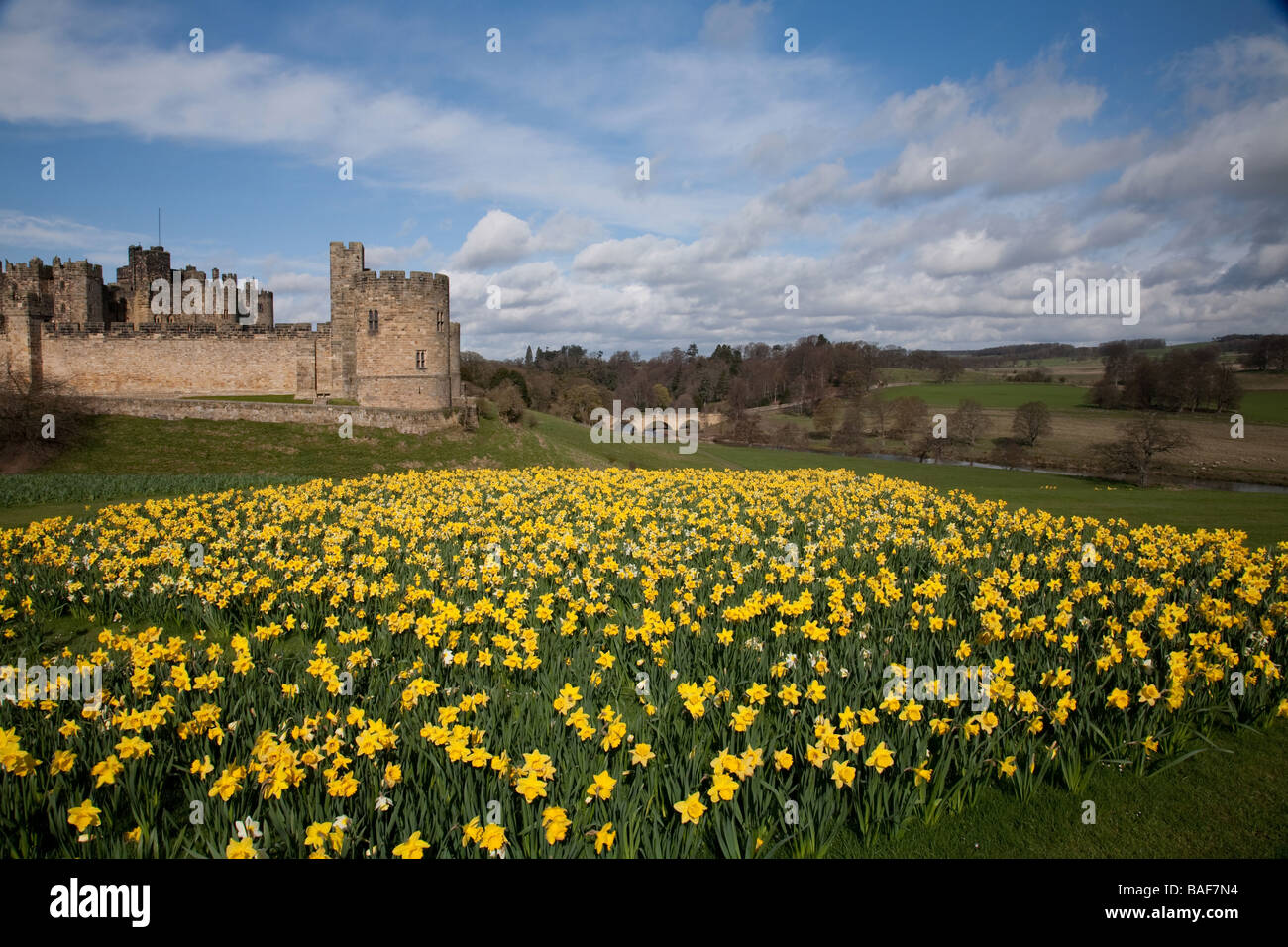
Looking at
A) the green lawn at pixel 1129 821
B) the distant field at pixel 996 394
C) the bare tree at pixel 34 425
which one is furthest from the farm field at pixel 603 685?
the distant field at pixel 996 394

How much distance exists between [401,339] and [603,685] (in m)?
33.9

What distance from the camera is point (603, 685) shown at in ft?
19.3

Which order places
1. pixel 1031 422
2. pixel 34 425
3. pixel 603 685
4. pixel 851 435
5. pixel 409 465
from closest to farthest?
1. pixel 603 685
2. pixel 34 425
3. pixel 409 465
4. pixel 1031 422
5. pixel 851 435


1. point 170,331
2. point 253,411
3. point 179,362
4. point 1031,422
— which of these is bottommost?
point 1031,422

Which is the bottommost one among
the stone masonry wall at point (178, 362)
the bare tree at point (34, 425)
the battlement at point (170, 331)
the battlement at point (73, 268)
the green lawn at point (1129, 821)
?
the green lawn at point (1129, 821)

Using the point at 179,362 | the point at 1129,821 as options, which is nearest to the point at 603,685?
the point at 1129,821

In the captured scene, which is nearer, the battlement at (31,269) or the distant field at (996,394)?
the battlement at (31,269)

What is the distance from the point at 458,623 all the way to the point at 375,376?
32.7 m

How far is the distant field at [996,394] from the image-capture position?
249ft

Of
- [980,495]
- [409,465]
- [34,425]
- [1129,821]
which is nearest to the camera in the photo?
[1129,821]

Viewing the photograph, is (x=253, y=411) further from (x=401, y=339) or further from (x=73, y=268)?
(x=73, y=268)

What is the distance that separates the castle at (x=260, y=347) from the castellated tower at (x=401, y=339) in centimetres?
5

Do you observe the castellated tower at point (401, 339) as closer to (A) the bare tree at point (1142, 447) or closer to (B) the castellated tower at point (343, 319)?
(B) the castellated tower at point (343, 319)
